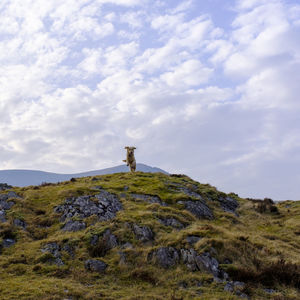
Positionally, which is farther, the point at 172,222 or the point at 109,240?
the point at 172,222

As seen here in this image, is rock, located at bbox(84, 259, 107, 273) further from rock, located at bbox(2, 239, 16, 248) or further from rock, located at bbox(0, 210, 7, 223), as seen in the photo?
rock, located at bbox(0, 210, 7, 223)

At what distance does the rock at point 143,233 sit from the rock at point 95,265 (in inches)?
130

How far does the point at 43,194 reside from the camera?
2719cm

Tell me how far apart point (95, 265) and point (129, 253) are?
80.5 inches

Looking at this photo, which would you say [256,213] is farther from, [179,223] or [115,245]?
[115,245]

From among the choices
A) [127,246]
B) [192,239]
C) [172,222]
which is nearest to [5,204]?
[127,246]

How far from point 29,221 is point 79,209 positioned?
361 cm

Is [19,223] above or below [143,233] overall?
above

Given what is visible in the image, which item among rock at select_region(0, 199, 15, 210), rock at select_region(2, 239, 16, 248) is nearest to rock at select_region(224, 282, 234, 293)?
rock at select_region(2, 239, 16, 248)

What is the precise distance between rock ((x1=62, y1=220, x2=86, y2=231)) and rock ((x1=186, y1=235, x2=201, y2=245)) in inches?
286

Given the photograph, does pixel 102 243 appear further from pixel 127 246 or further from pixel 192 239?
pixel 192 239

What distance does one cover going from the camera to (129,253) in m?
16.2

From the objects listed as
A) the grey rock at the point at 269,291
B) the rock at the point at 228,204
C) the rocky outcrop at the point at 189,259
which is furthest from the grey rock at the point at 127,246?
the rock at the point at 228,204

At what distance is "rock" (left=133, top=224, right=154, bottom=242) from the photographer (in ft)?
59.0
